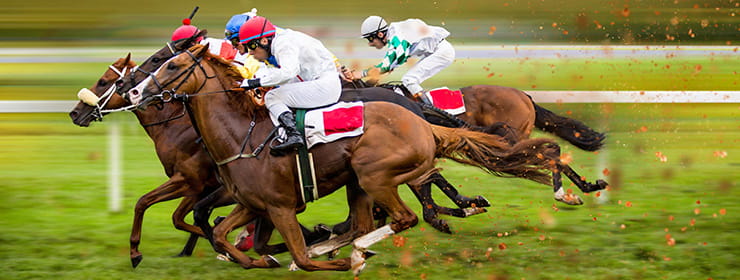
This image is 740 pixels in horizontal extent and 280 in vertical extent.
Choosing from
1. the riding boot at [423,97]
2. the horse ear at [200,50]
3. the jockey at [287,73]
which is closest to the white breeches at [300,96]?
the jockey at [287,73]

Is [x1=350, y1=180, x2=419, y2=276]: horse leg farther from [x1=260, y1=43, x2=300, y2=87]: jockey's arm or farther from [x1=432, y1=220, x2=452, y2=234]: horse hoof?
[x1=432, y1=220, x2=452, y2=234]: horse hoof

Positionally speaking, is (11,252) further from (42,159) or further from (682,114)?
(682,114)

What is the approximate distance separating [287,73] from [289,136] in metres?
0.32

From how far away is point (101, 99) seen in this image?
16.9 feet

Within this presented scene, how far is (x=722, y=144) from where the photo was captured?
10.3 meters

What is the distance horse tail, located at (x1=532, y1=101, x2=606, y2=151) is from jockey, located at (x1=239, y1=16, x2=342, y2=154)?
2475mm

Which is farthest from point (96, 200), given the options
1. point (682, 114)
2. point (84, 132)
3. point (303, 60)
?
point (682, 114)

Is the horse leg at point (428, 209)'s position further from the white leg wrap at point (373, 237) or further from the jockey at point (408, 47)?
the white leg wrap at point (373, 237)

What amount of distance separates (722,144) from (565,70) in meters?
9.21

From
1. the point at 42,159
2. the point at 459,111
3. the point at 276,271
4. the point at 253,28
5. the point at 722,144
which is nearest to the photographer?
the point at 253,28

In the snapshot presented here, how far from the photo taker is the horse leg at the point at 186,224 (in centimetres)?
539

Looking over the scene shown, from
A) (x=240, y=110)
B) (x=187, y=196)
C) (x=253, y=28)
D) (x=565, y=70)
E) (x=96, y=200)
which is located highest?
(x=253, y=28)

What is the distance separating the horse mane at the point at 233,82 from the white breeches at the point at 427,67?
6.18 feet


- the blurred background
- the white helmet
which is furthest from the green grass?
the white helmet
